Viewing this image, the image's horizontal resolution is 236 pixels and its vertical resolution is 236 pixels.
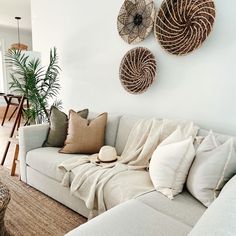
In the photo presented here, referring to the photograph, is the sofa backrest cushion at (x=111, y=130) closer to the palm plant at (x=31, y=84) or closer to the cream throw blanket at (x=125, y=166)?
the cream throw blanket at (x=125, y=166)

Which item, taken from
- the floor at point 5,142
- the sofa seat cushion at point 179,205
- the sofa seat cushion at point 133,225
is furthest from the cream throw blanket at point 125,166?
the floor at point 5,142

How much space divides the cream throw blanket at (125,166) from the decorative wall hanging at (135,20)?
90cm

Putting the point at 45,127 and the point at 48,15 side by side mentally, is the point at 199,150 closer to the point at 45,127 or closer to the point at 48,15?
the point at 45,127

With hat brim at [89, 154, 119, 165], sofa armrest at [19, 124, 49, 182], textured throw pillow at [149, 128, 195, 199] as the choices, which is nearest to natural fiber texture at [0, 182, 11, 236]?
hat brim at [89, 154, 119, 165]

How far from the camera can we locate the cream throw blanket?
1655 mm

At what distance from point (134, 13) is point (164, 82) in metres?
0.79

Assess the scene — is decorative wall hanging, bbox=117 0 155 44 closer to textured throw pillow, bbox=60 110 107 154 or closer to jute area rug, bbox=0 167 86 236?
textured throw pillow, bbox=60 110 107 154

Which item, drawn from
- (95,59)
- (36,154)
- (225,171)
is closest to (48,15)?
(95,59)

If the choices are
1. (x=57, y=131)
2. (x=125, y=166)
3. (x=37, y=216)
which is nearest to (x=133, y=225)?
(x=125, y=166)

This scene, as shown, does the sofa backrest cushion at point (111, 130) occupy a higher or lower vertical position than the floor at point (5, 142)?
higher

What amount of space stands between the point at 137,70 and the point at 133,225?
5.27ft

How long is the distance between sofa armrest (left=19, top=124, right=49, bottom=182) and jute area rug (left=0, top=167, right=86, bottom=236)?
0.32 m

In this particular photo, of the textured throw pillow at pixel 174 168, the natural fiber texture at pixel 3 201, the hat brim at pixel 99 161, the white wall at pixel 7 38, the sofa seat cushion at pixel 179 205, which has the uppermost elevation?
the white wall at pixel 7 38

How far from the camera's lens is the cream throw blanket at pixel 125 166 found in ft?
5.43
